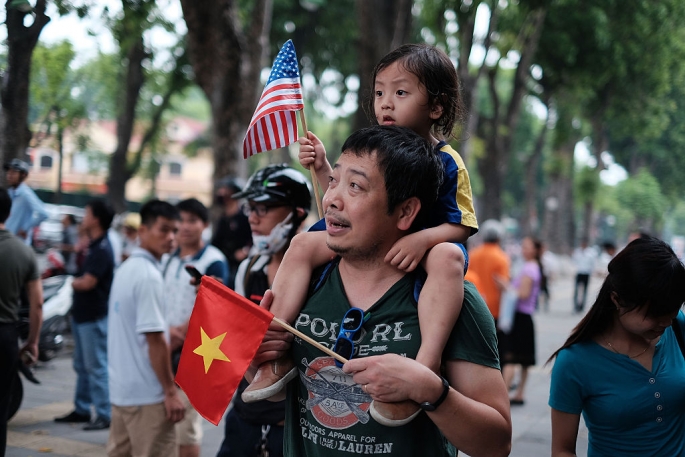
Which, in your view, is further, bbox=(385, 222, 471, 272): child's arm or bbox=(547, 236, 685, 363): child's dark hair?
bbox=(547, 236, 685, 363): child's dark hair

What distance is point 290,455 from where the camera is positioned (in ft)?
7.23

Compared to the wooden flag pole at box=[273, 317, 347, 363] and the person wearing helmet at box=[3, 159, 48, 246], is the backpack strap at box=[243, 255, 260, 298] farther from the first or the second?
the person wearing helmet at box=[3, 159, 48, 246]

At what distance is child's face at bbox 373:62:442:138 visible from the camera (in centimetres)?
248

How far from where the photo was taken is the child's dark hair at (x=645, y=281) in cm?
274

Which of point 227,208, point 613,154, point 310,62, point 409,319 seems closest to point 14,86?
point 227,208

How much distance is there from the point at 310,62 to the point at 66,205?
52.2 feet

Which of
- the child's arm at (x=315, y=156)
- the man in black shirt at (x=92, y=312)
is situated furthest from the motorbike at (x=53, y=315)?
the child's arm at (x=315, y=156)

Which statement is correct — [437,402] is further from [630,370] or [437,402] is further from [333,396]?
[630,370]

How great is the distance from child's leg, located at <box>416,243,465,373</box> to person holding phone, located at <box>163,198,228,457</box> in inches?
112

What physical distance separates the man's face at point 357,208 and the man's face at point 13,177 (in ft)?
17.1

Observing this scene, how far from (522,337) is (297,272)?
24.0 ft

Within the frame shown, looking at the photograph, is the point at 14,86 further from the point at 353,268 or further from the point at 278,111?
the point at 353,268

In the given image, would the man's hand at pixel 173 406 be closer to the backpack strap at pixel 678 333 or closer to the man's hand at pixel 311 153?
the man's hand at pixel 311 153

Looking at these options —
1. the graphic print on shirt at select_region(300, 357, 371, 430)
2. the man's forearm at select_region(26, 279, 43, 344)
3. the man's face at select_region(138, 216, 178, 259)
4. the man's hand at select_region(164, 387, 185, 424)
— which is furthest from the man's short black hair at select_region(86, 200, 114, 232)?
the graphic print on shirt at select_region(300, 357, 371, 430)
